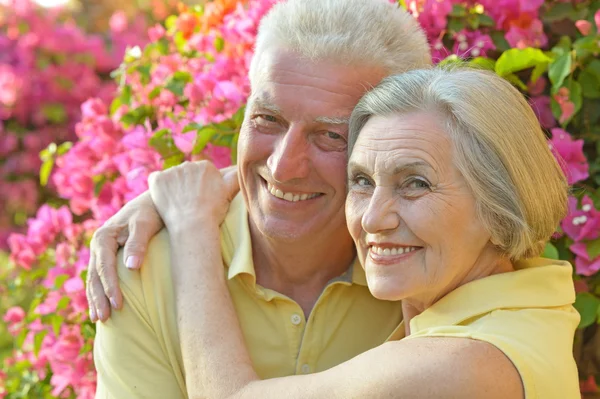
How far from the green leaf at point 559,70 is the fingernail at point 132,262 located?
1.45 metres

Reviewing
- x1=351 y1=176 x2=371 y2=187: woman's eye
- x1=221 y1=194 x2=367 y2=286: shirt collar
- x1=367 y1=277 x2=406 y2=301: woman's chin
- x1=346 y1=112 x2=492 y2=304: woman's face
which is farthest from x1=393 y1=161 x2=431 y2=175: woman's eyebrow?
x1=221 y1=194 x2=367 y2=286: shirt collar

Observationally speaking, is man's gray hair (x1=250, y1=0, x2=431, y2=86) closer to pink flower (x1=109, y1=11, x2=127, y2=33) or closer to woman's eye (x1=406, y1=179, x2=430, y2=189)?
woman's eye (x1=406, y1=179, x2=430, y2=189)

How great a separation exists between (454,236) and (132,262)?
1018 millimetres

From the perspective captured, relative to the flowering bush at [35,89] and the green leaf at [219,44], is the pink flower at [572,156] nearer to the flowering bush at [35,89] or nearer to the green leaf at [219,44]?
the green leaf at [219,44]

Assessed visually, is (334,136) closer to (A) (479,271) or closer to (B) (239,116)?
(A) (479,271)

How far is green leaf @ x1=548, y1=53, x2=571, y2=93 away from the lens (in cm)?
304

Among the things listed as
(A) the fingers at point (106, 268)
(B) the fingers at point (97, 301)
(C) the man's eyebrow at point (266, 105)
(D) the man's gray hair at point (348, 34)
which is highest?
(D) the man's gray hair at point (348, 34)

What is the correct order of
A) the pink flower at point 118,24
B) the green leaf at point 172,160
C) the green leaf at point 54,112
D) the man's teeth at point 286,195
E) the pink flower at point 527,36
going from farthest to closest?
the pink flower at point 118,24, the green leaf at point 54,112, the green leaf at point 172,160, the pink flower at point 527,36, the man's teeth at point 286,195

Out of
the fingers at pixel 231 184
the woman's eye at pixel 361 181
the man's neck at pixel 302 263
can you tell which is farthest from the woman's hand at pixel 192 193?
the woman's eye at pixel 361 181

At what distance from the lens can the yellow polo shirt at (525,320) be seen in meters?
2.21

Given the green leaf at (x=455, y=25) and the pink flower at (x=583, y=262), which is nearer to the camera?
the pink flower at (x=583, y=262)

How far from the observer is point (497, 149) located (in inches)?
92.1

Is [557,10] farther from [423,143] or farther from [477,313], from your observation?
[477,313]

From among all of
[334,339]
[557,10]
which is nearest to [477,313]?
[334,339]
